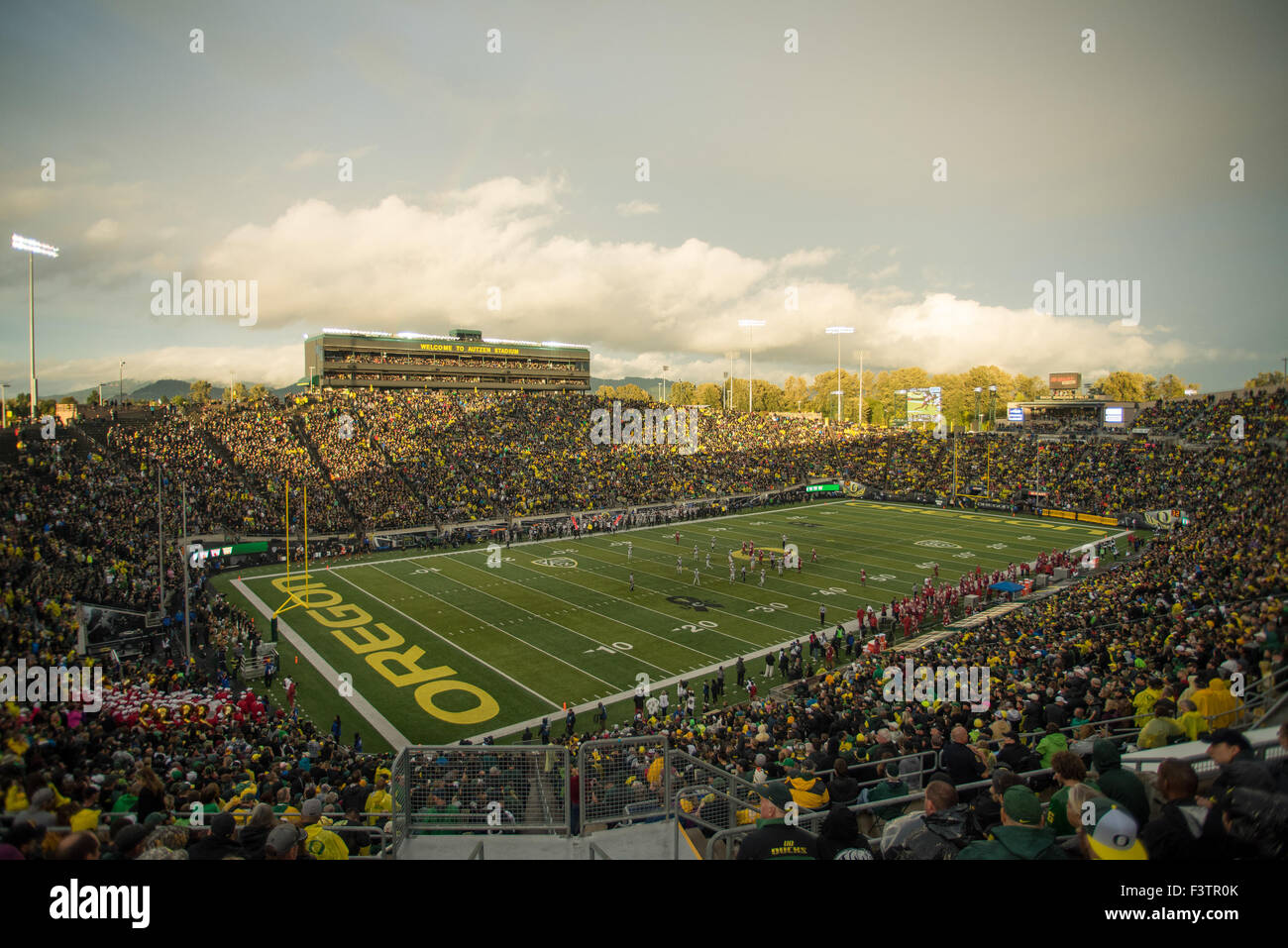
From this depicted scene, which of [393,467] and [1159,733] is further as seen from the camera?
[393,467]

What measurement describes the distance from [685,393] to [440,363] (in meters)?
81.4

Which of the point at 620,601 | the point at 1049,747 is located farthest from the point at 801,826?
the point at 620,601

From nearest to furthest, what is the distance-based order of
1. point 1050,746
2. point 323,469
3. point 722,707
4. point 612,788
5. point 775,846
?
point 775,846
point 612,788
point 1050,746
point 722,707
point 323,469

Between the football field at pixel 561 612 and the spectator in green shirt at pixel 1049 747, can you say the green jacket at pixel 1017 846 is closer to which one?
the spectator in green shirt at pixel 1049 747

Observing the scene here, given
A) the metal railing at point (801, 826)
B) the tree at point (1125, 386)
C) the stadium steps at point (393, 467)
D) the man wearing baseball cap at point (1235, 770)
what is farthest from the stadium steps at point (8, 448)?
the tree at point (1125, 386)

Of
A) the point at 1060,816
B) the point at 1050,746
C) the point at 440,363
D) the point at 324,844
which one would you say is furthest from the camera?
the point at 440,363

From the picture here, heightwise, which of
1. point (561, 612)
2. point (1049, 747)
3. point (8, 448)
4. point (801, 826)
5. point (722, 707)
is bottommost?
point (722, 707)

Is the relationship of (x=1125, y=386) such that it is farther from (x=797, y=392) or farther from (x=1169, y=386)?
(x=797, y=392)

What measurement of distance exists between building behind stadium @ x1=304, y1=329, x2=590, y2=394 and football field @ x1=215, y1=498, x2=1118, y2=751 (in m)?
54.2

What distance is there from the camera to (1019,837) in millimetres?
3818

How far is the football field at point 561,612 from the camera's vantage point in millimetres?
19750

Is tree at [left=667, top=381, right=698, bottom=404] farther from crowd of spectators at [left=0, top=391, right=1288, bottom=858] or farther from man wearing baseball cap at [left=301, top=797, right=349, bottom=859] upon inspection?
man wearing baseball cap at [left=301, top=797, right=349, bottom=859]

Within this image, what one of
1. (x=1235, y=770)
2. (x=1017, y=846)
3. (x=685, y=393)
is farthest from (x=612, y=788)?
(x=685, y=393)

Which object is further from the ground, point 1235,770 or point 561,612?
point 1235,770
